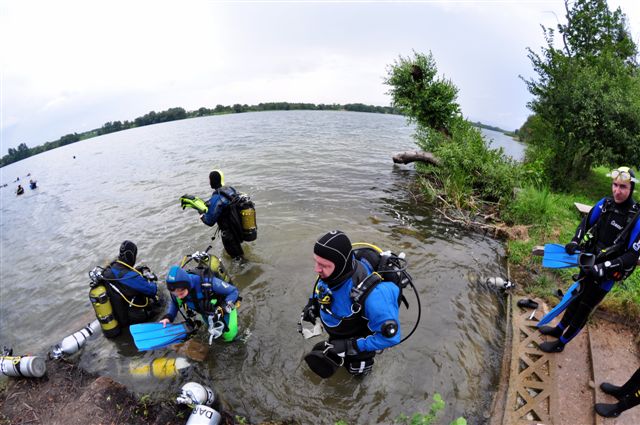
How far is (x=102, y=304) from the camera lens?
16.8ft

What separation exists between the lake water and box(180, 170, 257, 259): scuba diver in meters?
1.10

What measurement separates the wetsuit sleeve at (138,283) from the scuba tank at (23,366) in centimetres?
168

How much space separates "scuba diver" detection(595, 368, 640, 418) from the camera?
11.5 ft

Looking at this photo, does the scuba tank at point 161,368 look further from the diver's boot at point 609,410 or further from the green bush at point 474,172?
the green bush at point 474,172

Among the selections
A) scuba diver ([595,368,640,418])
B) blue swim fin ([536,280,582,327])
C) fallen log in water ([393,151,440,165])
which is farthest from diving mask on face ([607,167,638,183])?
fallen log in water ([393,151,440,165])

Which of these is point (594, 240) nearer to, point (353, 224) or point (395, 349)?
point (395, 349)

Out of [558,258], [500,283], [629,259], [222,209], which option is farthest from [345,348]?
[500,283]

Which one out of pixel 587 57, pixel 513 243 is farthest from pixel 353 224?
pixel 587 57

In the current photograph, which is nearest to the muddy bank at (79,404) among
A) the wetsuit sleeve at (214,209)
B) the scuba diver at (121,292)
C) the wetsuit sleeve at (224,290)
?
the scuba diver at (121,292)

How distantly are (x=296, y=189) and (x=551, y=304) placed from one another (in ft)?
33.2

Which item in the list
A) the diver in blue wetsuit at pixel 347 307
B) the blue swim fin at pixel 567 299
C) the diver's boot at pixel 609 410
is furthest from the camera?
the blue swim fin at pixel 567 299

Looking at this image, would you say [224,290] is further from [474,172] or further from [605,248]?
[474,172]

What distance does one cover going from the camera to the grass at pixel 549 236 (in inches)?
204

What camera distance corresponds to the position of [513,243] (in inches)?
312
